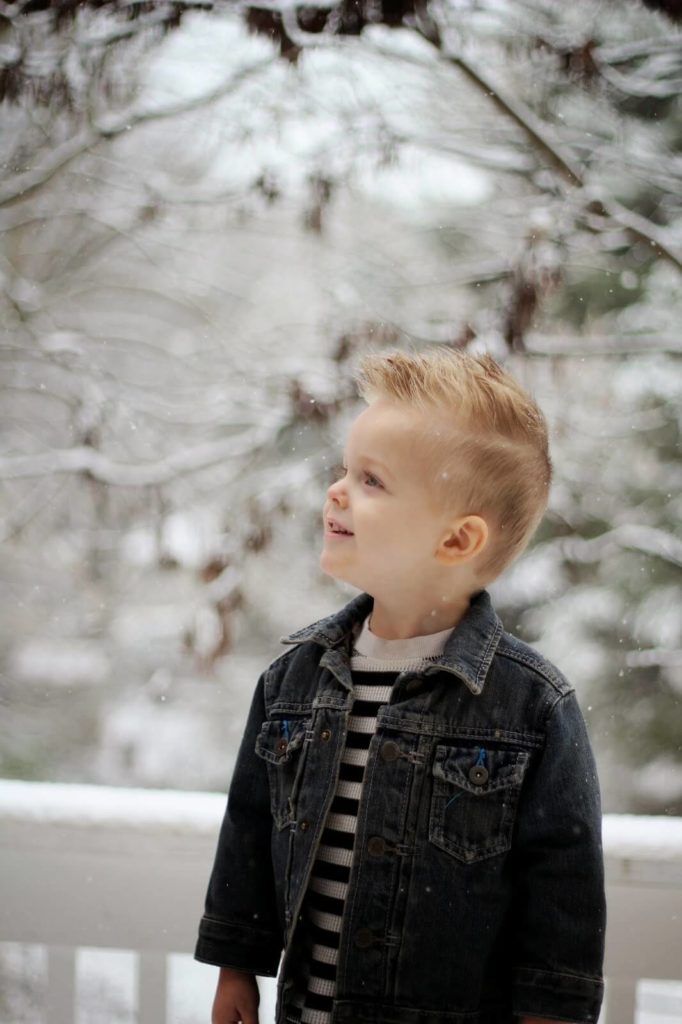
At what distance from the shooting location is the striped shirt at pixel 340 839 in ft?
3.14

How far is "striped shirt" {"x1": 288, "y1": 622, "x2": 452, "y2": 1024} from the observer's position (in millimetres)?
958

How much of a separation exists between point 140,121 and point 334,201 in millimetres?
439

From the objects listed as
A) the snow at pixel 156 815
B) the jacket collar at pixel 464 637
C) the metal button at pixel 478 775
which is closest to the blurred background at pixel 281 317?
the snow at pixel 156 815

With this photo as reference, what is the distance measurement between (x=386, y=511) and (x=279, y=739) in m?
0.28

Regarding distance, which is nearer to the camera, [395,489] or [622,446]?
[395,489]

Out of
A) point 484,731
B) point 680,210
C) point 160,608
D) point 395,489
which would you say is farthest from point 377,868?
point 680,210

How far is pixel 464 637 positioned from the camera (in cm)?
97

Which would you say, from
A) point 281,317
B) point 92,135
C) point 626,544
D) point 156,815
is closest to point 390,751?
point 156,815

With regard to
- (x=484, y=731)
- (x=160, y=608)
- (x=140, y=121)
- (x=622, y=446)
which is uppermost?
(x=140, y=121)

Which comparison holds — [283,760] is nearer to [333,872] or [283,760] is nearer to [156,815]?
[333,872]

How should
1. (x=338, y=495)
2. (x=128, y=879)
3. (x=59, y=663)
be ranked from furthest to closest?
(x=59, y=663)
(x=128, y=879)
(x=338, y=495)

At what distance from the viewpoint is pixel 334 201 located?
6.30ft

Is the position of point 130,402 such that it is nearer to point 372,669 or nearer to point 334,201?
point 334,201

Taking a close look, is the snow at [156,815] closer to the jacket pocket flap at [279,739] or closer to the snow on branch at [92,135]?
the jacket pocket flap at [279,739]
